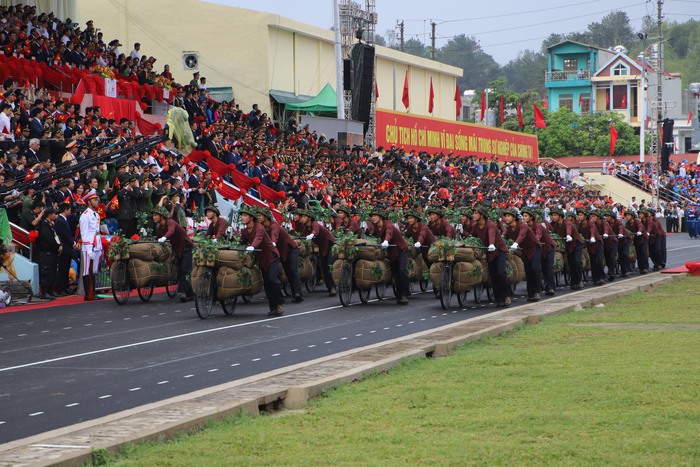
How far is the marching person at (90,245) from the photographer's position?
23.2m

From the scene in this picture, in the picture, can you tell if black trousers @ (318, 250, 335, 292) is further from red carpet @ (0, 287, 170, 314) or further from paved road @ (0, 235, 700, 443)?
red carpet @ (0, 287, 170, 314)

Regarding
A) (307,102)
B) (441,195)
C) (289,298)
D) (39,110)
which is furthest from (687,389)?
(307,102)

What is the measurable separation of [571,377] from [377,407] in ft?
8.40

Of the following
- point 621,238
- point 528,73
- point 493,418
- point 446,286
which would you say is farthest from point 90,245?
point 528,73

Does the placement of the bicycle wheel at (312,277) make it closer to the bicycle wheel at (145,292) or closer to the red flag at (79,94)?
the bicycle wheel at (145,292)

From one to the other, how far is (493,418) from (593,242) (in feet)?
64.8

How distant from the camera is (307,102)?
47844 mm

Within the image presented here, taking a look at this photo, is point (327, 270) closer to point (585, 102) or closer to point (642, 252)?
point (642, 252)

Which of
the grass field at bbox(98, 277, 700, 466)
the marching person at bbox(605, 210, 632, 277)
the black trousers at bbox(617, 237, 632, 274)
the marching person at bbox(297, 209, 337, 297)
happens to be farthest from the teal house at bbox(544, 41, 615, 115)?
the grass field at bbox(98, 277, 700, 466)

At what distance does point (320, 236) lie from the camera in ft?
82.0

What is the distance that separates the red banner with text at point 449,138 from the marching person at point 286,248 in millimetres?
27158

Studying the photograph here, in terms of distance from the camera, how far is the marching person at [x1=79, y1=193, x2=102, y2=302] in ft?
76.1

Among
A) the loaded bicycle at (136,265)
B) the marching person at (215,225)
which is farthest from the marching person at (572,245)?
the loaded bicycle at (136,265)

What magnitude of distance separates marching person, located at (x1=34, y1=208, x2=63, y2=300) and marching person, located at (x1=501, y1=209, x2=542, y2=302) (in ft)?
30.6
